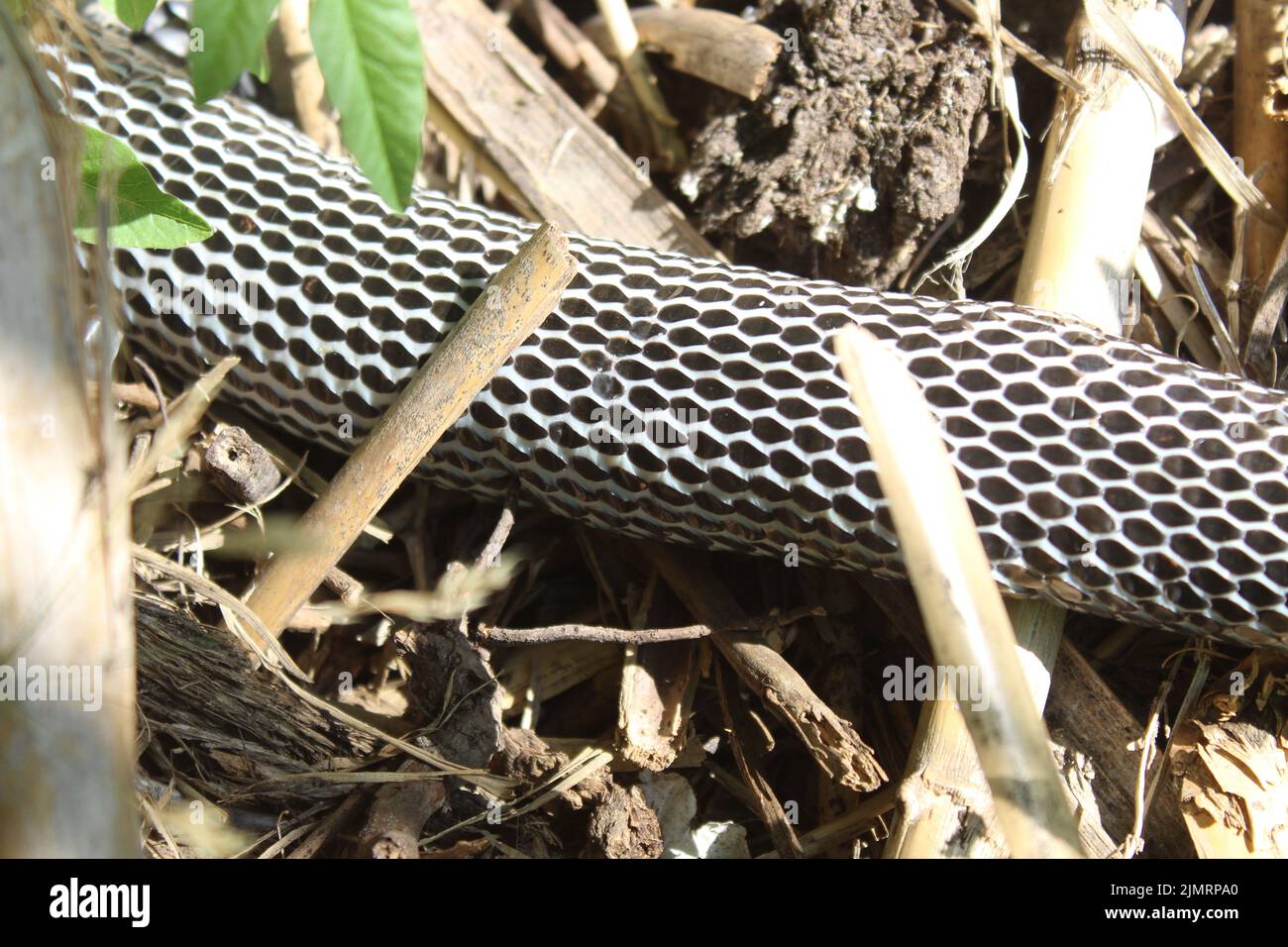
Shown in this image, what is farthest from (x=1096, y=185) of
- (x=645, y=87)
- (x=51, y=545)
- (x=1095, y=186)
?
(x=51, y=545)

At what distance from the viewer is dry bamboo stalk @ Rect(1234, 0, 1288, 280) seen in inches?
112

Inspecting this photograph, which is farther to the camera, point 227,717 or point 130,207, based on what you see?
point 227,717

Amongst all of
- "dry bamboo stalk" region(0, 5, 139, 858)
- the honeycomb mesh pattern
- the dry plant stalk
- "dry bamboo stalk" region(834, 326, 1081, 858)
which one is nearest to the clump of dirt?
the dry plant stalk

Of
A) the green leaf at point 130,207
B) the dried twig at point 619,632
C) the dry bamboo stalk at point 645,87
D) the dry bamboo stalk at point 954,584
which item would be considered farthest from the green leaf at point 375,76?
the dry bamboo stalk at point 645,87

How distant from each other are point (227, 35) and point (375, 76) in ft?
0.64

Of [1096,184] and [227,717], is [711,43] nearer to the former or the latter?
[1096,184]

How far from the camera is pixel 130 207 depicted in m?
2.00

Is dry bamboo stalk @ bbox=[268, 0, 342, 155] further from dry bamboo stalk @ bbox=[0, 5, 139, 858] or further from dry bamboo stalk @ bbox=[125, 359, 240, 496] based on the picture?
dry bamboo stalk @ bbox=[0, 5, 139, 858]

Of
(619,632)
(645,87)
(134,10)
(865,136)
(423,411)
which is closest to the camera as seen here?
(134,10)

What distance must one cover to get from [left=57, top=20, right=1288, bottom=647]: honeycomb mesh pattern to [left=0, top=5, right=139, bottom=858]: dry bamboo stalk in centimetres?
95

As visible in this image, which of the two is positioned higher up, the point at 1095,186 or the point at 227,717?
the point at 1095,186

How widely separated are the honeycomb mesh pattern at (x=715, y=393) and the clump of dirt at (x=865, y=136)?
1.37 ft

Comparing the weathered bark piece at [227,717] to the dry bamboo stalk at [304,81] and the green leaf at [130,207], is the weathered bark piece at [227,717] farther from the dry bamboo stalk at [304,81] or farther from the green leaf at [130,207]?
the dry bamboo stalk at [304,81]
